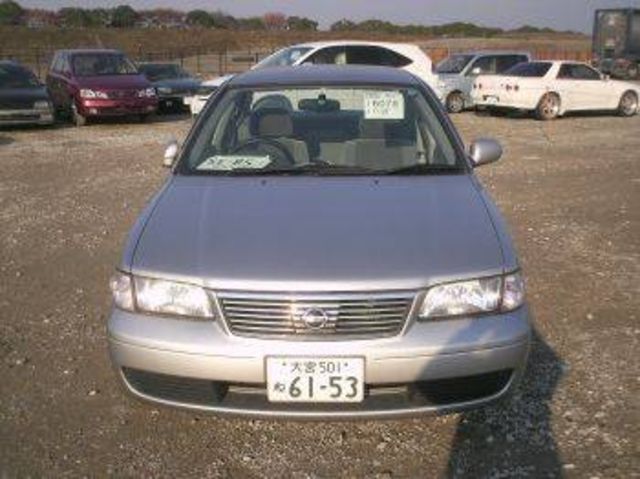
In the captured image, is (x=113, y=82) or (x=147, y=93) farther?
(x=147, y=93)

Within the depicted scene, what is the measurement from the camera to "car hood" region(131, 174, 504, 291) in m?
3.21

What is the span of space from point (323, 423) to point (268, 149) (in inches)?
67.8

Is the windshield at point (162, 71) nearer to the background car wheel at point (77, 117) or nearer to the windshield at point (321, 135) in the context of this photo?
the background car wheel at point (77, 117)

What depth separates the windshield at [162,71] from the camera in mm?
21156

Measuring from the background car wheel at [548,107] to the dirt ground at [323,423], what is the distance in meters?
9.76

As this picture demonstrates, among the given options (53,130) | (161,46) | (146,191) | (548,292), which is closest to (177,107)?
(53,130)

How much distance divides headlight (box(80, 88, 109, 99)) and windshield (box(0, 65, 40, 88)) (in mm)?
1046

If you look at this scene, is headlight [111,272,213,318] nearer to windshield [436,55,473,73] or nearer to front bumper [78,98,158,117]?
front bumper [78,98,158,117]

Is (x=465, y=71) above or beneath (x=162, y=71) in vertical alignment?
above

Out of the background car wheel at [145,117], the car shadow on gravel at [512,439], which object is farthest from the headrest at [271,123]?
the background car wheel at [145,117]

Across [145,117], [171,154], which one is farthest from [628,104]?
[171,154]

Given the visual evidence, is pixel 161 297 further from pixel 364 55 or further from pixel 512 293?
pixel 364 55

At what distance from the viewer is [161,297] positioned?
3.33 meters

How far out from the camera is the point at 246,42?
68812mm
